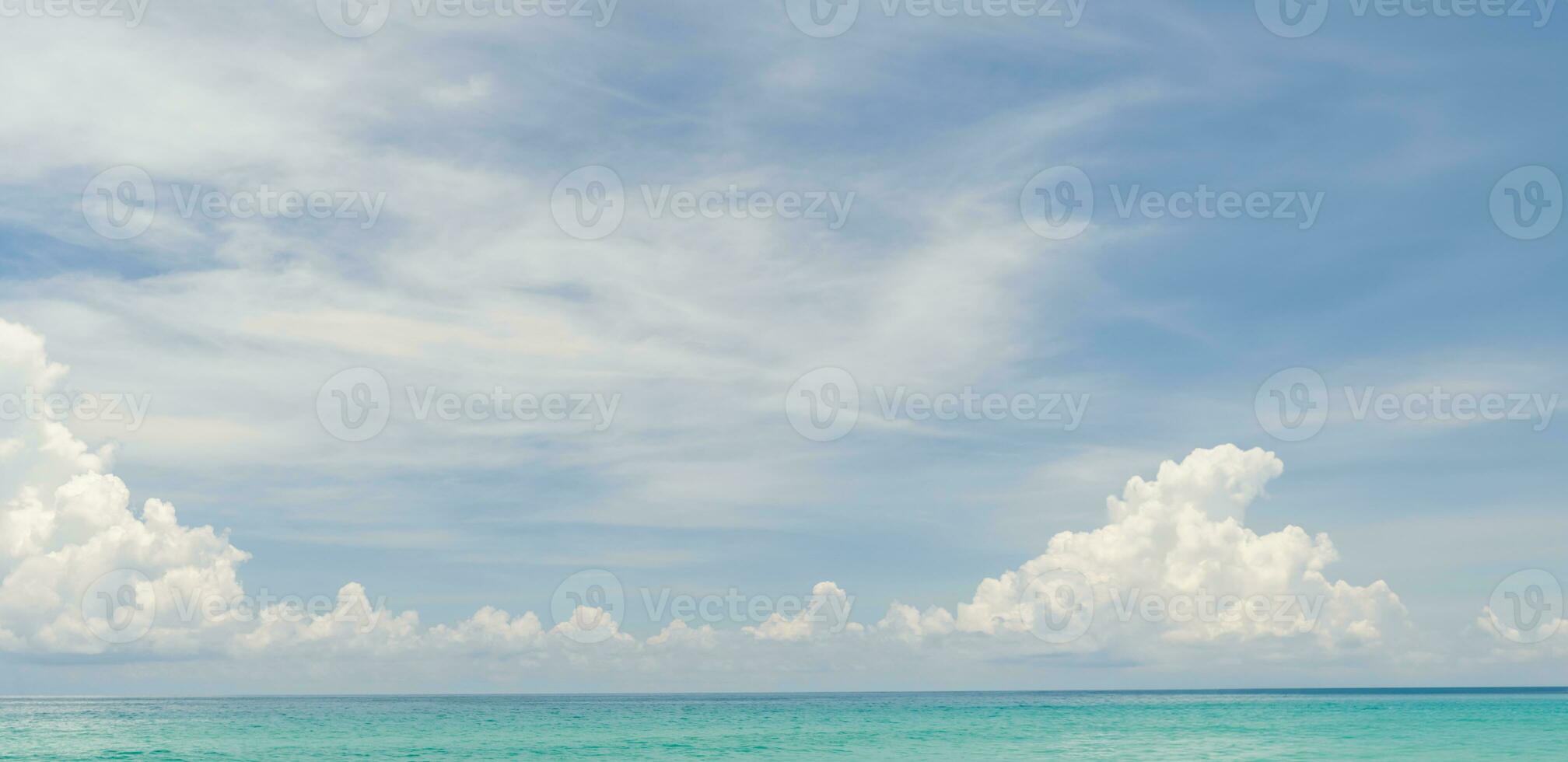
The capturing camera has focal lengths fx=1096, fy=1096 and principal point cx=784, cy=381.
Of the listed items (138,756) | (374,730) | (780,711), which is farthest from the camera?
(780,711)

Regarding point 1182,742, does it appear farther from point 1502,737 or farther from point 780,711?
point 780,711

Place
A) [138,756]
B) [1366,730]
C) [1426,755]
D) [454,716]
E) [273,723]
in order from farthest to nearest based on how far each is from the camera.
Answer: [454,716] → [273,723] → [1366,730] → [138,756] → [1426,755]

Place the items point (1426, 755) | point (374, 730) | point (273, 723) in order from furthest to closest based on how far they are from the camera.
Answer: point (273, 723), point (374, 730), point (1426, 755)

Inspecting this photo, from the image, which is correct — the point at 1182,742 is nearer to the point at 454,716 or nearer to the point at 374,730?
the point at 374,730

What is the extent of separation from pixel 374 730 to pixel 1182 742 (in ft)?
255

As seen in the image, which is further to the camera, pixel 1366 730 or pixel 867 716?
pixel 867 716

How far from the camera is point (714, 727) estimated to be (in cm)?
11350

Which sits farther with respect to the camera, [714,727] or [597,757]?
[714,727]

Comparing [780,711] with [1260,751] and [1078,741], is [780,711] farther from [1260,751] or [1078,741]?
[1260,751]

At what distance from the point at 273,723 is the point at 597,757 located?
242 feet

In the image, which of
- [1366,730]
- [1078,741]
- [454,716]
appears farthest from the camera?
[454,716]

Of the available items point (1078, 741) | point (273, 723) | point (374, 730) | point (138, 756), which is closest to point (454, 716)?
point (273, 723)

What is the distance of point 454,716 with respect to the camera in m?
145

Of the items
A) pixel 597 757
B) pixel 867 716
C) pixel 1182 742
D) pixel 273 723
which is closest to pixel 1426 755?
pixel 1182 742
